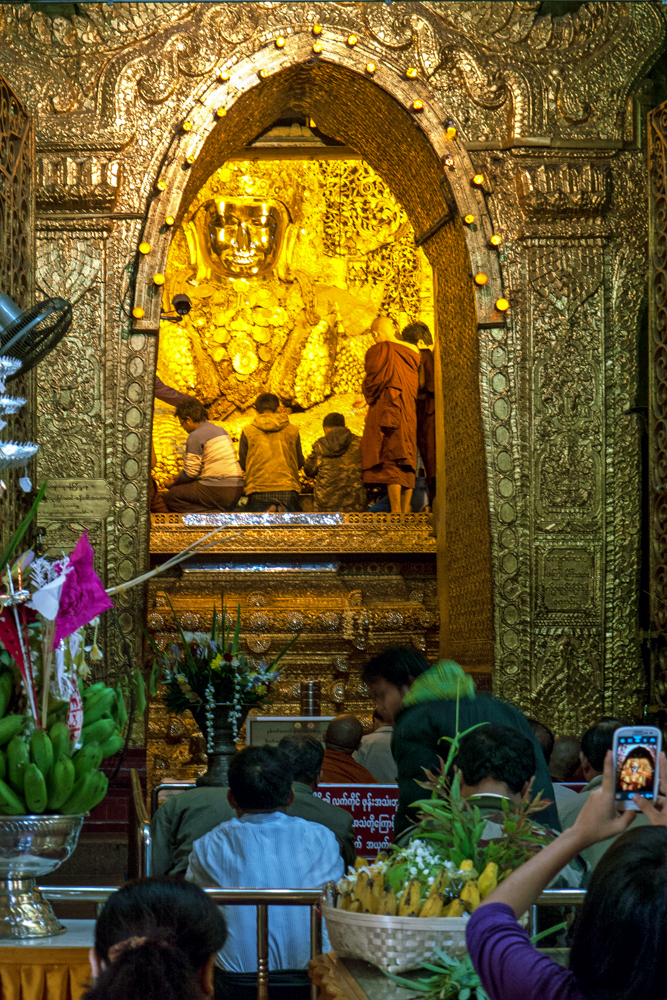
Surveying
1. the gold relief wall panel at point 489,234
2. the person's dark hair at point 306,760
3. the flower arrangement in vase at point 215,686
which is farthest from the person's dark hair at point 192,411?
the person's dark hair at point 306,760

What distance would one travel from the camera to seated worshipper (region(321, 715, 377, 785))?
5219 millimetres

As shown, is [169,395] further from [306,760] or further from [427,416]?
[306,760]

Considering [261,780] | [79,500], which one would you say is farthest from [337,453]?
[261,780]

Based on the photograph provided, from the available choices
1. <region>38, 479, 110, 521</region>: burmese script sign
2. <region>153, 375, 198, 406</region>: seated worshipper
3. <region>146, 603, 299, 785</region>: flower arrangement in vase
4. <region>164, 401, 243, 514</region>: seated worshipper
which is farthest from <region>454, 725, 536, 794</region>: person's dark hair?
<region>153, 375, 198, 406</region>: seated worshipper

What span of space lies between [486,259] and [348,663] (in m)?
3.50

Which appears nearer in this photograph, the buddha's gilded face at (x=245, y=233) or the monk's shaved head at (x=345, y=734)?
the monk's shaved head at (x=345, y=734)

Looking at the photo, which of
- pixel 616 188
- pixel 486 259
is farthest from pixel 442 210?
pixel 616 188

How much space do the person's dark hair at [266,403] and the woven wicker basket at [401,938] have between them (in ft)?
32.8

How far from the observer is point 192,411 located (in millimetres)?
11992

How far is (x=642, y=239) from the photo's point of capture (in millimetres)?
8922

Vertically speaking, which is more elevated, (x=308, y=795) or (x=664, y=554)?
(x=664, y=554)

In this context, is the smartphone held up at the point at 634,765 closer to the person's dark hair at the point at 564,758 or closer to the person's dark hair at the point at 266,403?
the person's dark hair at the point at 564,758

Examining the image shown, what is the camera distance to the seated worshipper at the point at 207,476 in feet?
37.0

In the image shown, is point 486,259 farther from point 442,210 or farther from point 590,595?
point 590,595
